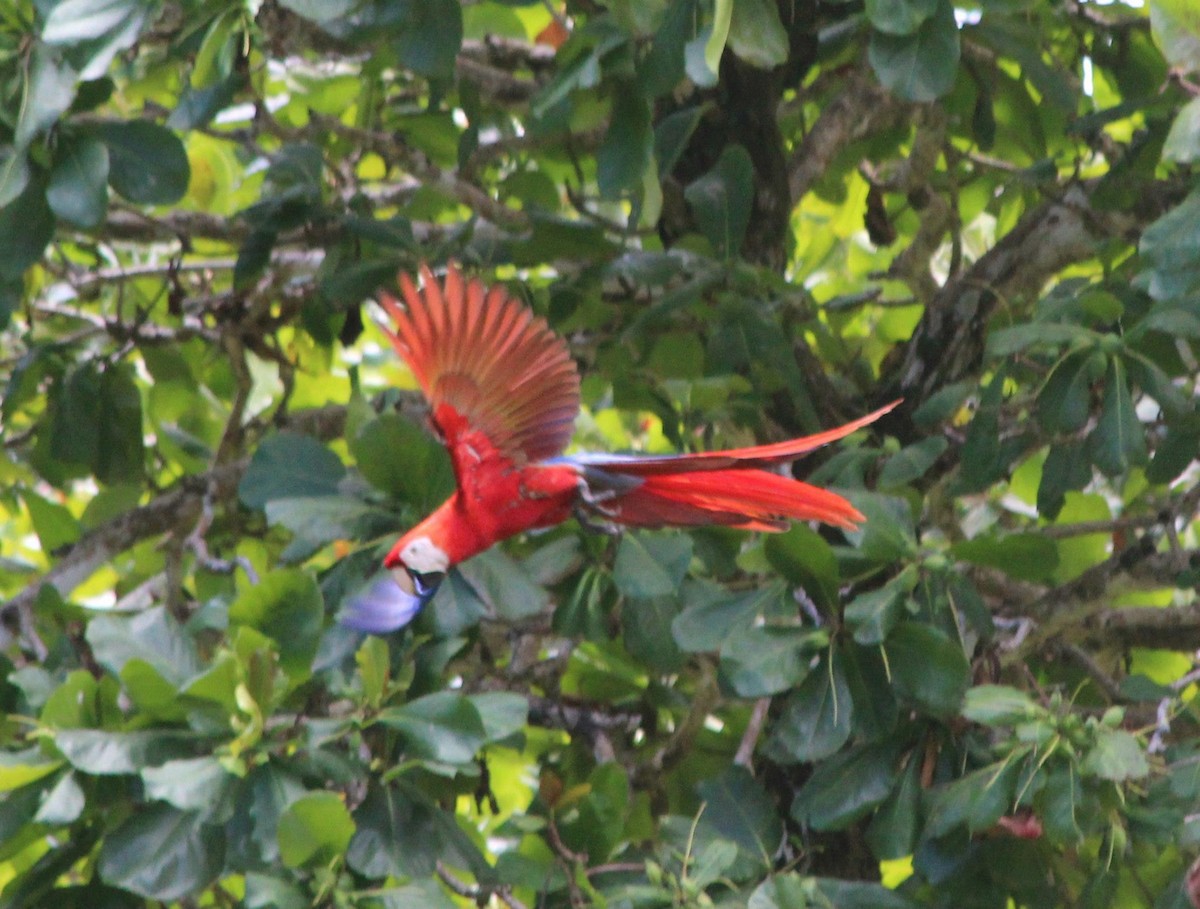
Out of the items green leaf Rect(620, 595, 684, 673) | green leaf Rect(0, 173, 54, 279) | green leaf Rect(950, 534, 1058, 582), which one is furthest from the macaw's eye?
green leaf Rect(0, 173, 54, 279)

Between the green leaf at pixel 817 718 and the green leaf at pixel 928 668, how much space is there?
0.20ft

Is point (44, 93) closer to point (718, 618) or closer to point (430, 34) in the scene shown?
point (430, 34)

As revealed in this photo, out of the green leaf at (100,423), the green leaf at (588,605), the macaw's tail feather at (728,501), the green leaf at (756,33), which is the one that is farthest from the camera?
the green leaf at (100,423)

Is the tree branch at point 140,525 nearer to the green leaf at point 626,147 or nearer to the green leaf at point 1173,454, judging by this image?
the green leaf at point 626,147

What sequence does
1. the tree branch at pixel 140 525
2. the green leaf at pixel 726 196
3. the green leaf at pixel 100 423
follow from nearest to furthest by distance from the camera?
the green leaf at pixel 726 196, the tree branch at pixel 140 525, the green leaf at pixel 100 423

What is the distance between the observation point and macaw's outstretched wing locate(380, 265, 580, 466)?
118 cm

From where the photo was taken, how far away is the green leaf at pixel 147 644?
1.40 m

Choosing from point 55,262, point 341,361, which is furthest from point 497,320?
point 341,361

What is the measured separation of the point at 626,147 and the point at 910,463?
1.54 ft

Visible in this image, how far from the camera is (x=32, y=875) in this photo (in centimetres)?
146

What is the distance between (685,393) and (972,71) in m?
0.67

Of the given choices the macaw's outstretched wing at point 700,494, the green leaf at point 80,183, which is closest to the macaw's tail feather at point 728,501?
the macaw's outstretched wing at point 700,494

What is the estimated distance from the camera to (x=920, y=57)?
62.6 inches

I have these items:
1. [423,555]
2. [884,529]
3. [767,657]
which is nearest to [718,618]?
[767,657]
